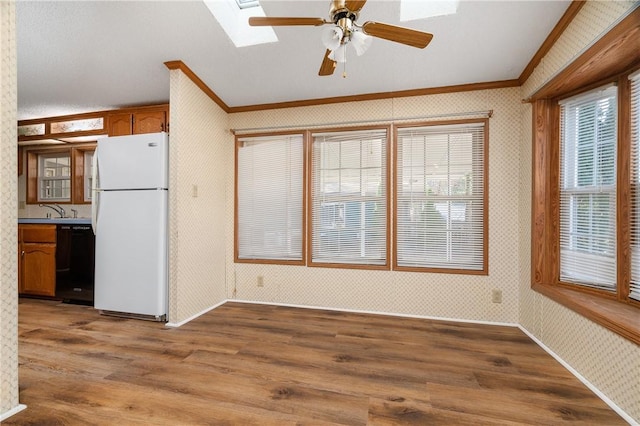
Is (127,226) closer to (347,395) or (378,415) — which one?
(347,395)

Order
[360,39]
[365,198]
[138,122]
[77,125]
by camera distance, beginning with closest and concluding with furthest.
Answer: [360,39], [365,198], [138,122], [77,125]

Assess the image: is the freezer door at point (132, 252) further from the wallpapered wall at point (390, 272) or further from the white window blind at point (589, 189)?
the white window blind at point (589, 189)

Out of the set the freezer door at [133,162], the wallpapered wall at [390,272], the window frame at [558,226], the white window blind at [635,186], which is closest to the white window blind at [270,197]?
the wallpapered wall at [390,272]

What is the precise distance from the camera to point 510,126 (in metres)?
2.86

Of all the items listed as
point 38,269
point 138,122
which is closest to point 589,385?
point 138,122

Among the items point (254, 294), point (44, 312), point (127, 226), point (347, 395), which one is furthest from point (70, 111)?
point (347, 395)

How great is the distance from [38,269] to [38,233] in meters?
0.43

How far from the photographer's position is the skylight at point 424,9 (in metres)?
2.18

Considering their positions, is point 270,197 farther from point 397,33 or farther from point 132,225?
point 397,33

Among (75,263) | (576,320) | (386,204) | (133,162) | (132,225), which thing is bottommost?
(576,320)

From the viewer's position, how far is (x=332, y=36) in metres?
1.56

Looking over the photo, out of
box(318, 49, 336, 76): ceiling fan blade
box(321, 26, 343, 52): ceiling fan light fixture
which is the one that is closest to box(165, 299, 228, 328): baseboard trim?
box(318, 49, 336, 76): ceiling fan blade

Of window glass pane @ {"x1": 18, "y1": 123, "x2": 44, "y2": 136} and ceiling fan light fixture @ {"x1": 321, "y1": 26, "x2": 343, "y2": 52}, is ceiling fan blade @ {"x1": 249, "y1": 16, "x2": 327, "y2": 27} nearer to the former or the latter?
ceiling fan light fixture @ {"x1": 321, "y1": 26, "x2": 343, "y2": 52}

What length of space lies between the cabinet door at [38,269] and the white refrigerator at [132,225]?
0.95 metres
